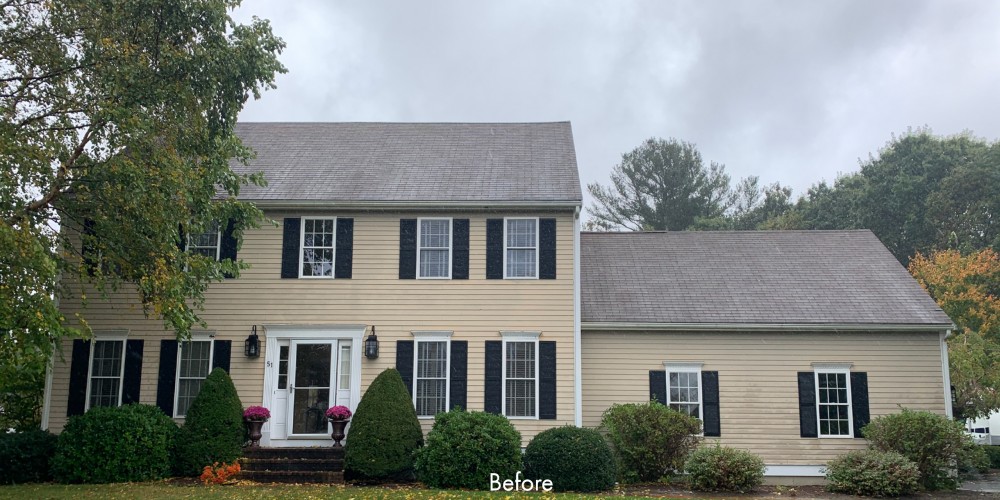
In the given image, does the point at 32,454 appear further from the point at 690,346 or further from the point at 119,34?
the point at 690,346

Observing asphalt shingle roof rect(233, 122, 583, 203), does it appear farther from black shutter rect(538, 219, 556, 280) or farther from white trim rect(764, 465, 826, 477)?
white trim rect(764, 465, 826, 477)

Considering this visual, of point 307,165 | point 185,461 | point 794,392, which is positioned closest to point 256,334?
point 185,461

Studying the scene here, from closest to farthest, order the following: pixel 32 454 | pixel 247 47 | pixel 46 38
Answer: pixel 46 38 → pixel 247 47 → pixel 32 454

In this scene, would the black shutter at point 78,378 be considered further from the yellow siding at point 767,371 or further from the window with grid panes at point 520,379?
the yellow siding at point 767,371

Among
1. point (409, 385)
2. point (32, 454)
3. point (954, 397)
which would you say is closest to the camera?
point (32, 454)

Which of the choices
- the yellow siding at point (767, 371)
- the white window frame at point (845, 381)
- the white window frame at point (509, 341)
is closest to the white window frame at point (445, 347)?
the white window frame at point (509, 341)

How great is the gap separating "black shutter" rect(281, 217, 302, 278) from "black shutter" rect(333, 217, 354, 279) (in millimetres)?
786

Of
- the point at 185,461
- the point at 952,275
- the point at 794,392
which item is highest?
the point at 952,275

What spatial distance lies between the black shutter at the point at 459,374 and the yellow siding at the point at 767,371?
254cm

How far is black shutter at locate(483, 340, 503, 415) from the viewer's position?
52.0 feet

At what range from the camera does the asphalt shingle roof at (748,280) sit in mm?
17188

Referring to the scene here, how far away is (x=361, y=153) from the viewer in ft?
61.7

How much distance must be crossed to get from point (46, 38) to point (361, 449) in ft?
26.4

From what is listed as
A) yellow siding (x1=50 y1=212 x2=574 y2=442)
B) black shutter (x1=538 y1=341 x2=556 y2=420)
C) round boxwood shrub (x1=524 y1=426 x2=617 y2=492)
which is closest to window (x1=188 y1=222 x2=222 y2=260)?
yellow siding (x1=50 y1=212 x2=574 y2=442)
